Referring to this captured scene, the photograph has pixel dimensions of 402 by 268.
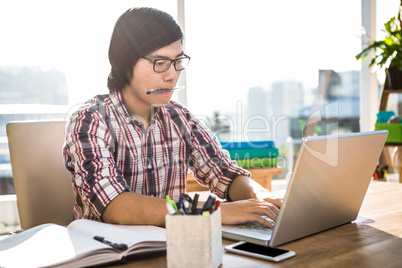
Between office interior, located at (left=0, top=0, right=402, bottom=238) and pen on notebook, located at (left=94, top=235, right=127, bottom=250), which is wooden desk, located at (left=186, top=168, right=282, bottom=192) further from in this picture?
pen on notebook, located at (left=94, top=235, right=127, bottom=250)

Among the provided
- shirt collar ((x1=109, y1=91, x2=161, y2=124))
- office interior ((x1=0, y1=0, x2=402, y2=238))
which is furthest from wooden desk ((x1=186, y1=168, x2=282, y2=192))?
shirt collar ((x1=109, y1=91, x2=161, y2=124))

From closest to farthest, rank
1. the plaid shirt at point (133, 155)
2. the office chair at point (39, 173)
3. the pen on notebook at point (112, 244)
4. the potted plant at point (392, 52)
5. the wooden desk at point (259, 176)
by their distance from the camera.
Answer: the pen on notebook at point (112, 244)
the plaid shirt at point (133, 155)
the office chair at point (39, 173)
the wooden desk at point (259, 176)
the potted plant at point (392, 52)

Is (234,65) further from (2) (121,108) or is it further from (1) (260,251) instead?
(1) (260,251)

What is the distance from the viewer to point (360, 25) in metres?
3.48

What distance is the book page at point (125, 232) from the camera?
814 mm

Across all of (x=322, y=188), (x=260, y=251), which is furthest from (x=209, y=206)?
(x=322, y=188)

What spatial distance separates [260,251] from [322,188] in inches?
7.3

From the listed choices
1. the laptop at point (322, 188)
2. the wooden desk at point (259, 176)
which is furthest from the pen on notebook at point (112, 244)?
the wooden desk at point (259, 176)

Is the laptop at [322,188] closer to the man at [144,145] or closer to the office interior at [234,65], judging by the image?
the man at [144,145]

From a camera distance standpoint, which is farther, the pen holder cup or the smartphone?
the smartphone

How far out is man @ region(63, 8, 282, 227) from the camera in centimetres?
106

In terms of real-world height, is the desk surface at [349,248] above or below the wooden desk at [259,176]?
above

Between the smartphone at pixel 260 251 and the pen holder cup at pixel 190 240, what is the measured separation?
0.14 metres

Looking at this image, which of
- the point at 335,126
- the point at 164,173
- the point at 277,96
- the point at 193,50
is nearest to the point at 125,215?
the point at 164,173
